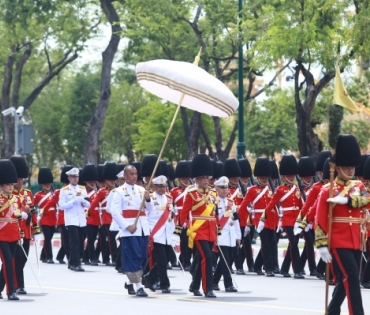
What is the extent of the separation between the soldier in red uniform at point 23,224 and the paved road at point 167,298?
1.09ft

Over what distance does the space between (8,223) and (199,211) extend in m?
2.63

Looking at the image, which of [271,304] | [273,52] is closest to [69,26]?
[273,52]

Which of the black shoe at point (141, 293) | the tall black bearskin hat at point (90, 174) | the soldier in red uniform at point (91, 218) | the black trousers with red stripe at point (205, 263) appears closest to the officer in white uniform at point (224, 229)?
the black trousers with red stripe at point (205, 263)

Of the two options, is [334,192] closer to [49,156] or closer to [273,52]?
[273,52]

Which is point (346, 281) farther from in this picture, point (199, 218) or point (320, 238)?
point (199, 218)

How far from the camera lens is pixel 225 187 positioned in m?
18.3

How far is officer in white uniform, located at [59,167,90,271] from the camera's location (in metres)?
23.0

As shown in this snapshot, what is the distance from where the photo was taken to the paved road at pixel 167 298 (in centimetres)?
1525

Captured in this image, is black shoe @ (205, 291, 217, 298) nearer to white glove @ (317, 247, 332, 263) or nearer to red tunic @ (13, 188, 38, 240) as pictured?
red tunic @ (13, 188, 38, 240)

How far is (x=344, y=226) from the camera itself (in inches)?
499

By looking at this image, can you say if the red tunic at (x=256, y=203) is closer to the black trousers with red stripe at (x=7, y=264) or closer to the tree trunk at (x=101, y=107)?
the black trousers with red stripe at (x=7, y=264)

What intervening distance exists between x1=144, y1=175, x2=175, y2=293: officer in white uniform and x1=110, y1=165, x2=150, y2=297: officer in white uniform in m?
0.71

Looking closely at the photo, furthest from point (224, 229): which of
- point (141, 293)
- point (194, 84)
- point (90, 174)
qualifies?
point (90, 174)

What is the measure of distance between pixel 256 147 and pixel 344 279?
135ft
